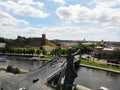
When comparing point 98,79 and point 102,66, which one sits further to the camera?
point 102,66

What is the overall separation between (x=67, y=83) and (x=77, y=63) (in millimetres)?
61372

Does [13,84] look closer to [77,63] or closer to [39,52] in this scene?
[77,63]

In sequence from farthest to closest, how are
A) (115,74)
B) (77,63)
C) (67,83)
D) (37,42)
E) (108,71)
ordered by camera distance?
(37,42), (77,63), (108,71), (115,74), (67,83)

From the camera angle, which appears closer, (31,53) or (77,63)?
(77,63)

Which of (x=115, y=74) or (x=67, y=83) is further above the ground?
(x=67, y=83)

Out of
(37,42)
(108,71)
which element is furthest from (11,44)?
(108,71)

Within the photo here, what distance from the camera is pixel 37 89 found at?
127 ft

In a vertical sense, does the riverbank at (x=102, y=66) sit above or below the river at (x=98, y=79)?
above

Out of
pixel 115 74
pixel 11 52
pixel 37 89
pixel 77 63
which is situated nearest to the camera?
pixel 37 89

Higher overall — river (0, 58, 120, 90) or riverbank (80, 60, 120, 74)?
riverbank (80, 60, 120, 74)

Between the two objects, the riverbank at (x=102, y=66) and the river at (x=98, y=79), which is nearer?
the river at (x=98, y=79)

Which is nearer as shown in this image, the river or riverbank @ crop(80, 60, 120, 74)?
the river

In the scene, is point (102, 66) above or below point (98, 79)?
above

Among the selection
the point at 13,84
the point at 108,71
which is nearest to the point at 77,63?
the point at 108,71
